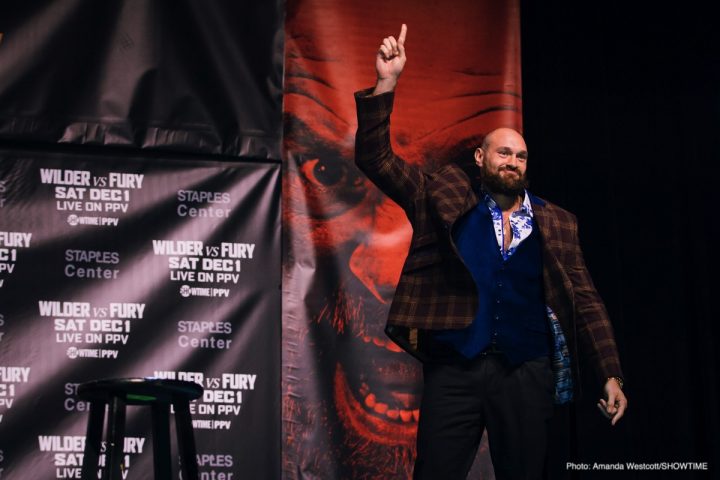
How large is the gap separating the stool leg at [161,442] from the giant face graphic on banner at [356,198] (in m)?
1.05

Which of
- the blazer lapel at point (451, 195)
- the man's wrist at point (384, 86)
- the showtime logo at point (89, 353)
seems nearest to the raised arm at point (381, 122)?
the man's wrist at point (384, 86)

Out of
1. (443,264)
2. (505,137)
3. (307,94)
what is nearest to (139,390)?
(443,264)

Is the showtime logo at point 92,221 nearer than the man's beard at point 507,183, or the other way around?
the man's beard at point 507,183

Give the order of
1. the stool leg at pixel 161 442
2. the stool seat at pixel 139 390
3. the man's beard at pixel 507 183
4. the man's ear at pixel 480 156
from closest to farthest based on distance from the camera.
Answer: the stool seat at pixel 139 390, the stool leg at pixel 161 442, the man's beard at pixel 507 183, the man's ear at pixel 480 156

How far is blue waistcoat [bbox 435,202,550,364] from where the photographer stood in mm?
3154

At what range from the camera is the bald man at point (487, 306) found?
10.3ft

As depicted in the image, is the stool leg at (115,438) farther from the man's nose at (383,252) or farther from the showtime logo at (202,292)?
the man's nose at (383,252)

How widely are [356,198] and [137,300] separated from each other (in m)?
1.01

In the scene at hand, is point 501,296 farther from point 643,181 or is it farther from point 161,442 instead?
point 643,181

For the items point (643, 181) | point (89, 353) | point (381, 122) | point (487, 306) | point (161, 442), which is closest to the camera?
point (161, 442)

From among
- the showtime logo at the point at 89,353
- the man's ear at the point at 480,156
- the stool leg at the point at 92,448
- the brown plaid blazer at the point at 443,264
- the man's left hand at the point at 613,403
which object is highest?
the man's ear at the point at 480,156

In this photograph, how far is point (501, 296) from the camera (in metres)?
3.21

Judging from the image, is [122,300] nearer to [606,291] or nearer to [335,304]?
[335,304]

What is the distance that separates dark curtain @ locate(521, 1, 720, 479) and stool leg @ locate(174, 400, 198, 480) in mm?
2179
